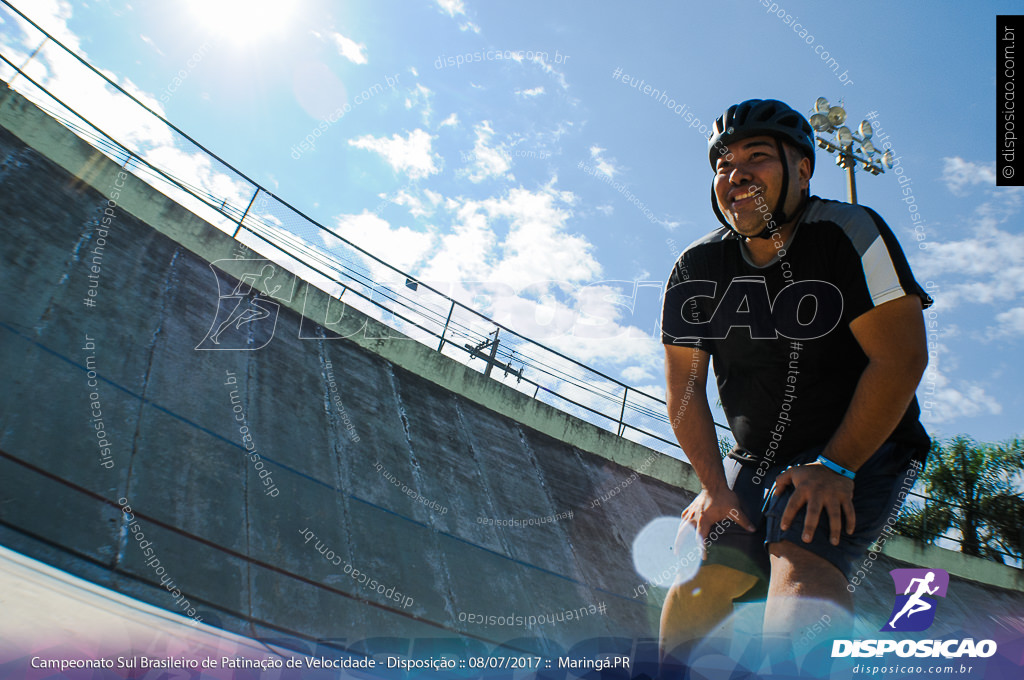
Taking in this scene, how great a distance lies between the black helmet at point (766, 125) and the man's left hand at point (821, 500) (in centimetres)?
117

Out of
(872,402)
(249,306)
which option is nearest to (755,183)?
(872,402)

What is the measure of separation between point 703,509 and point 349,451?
526 centimetres

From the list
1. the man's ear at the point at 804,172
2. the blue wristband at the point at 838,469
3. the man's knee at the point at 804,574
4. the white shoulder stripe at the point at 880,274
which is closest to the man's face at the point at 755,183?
the man's ear at the point at 804,172

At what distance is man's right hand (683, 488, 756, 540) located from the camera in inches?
76.5

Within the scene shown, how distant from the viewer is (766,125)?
78.5 inches

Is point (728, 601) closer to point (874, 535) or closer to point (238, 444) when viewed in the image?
point (874, 535)

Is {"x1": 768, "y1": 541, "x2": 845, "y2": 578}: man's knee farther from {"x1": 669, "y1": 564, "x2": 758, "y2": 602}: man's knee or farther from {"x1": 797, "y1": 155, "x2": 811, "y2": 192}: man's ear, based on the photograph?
{"x1": 797, "y1": 155, "x2": 811, "y2": 192}: man's ear

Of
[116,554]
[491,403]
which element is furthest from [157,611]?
[491,403]

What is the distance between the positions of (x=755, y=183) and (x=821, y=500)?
1088 mm

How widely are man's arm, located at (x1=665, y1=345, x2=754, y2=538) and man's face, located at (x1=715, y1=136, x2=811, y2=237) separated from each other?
562mm

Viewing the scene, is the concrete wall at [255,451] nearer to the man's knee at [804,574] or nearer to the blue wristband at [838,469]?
the man's knee at [804,574]

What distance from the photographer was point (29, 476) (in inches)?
153

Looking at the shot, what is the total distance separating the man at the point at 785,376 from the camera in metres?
1.56

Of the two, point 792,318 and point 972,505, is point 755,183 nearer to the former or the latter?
point 792,318
